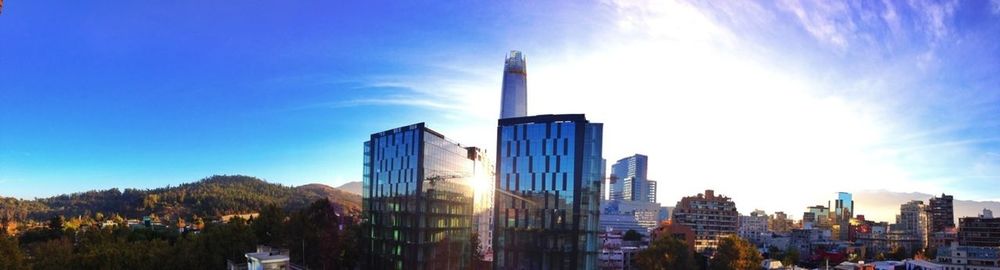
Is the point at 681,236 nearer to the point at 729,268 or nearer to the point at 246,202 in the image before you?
the point at 729,268

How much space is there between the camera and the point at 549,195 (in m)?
44.1

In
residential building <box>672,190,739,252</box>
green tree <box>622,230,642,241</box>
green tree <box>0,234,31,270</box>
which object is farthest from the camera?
green tree <box>622,230,642,241</box>

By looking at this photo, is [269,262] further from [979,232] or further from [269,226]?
[979,232]

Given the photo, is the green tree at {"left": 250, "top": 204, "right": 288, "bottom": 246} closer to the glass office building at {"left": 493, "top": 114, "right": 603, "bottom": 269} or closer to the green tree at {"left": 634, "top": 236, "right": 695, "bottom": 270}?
the glass office building at {"left": 493, "top": 114, "right": 603, "bottom": 269}

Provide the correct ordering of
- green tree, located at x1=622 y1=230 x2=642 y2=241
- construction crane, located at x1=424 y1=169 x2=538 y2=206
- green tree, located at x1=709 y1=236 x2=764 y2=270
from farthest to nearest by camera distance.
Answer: green tree, located at x1=622 y1=230 x2=642 y2=241, green tree, located at x1=709 y1=236 x2=764 y2=270, construction crane, located at x1=424 y1=169 x2=538 y2=206

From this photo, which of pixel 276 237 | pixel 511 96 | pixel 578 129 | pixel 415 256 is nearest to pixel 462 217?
pixel 415 256

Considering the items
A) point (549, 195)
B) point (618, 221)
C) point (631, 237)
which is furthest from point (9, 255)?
point (618, 221)

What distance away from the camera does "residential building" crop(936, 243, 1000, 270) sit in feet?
264

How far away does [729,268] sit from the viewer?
206 ft

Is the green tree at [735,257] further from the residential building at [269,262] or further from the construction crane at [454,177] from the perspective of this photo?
the residential building at [269,262]

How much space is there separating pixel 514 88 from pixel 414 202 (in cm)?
11406

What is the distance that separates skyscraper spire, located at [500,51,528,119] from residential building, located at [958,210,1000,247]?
92059mm

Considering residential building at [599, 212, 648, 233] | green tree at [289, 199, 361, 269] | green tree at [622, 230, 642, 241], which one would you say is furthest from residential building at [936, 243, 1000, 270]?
green tree at [289, 199, 361, 269]

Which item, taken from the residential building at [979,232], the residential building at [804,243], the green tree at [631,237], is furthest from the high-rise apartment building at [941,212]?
the green tree at [631,237]
